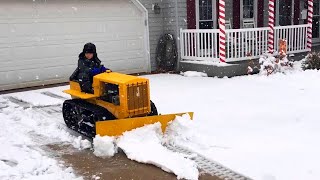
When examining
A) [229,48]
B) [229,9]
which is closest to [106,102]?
[229,48]

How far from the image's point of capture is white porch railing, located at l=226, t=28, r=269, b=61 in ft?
38.3

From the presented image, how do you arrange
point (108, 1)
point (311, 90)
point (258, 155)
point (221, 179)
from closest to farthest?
point (221, 179) → point (258, 155) → point (311, 90) → point (108, 1)

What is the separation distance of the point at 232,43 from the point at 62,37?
4.81 m

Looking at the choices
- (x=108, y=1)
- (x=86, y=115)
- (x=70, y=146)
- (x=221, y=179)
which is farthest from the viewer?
(x=108, y=1)

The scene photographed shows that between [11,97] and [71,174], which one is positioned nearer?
[71,174]

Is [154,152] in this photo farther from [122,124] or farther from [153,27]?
[153,27]

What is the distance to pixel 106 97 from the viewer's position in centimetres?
593

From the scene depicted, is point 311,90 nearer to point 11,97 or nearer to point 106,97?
point 106,97

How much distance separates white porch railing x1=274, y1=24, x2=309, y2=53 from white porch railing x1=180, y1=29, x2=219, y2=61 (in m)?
2.19

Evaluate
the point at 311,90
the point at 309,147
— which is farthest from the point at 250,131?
the point at 311,90

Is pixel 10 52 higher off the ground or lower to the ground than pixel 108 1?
lower

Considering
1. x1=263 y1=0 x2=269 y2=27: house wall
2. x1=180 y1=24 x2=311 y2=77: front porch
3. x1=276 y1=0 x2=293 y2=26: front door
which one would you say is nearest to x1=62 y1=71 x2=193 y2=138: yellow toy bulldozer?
x1=180 y1=24 x2=311 y2=77: front porch

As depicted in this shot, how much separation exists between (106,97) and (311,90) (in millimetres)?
5262

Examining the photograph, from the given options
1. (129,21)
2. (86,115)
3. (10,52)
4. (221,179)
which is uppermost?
(129,21)
